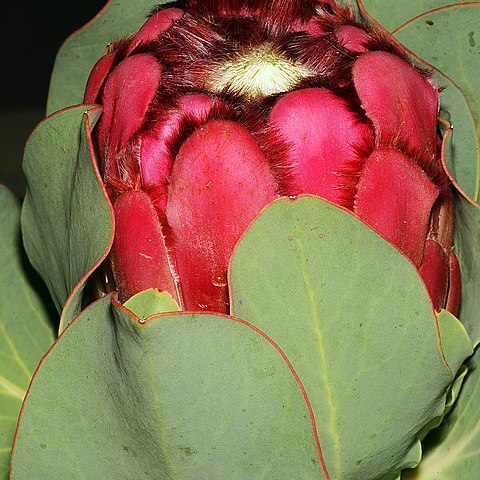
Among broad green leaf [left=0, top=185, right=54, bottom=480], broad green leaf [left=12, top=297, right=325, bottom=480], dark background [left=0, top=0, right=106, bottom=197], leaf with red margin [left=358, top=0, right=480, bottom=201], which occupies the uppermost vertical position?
leaf with red margin [left=358, top=0, right=480, bottom=201]

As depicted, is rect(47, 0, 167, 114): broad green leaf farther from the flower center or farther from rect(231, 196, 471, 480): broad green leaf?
rect(231, 196, 471, 480): broad green leaf

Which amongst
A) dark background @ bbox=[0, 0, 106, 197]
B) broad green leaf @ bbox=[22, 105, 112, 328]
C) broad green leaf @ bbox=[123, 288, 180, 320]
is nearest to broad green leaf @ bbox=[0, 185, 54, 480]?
broad green leaf @ bbox=[22, 105, 112, 328]

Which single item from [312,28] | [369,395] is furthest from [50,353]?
[312,28]

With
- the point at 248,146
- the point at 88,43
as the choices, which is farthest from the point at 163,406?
the point at 88,43

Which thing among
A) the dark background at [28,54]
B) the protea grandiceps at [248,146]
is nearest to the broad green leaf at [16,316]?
the protea grandiceps at [248,146]

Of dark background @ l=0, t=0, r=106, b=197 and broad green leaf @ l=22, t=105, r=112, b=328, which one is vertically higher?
broad green leaf @ l=22, t=105, r=112, b=328

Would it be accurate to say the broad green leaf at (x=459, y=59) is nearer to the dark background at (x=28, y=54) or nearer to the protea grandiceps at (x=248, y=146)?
the protea grandiceps at (x=248, y=146)

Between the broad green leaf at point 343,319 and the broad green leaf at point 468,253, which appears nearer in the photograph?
the broad green leaf at point 343,319
